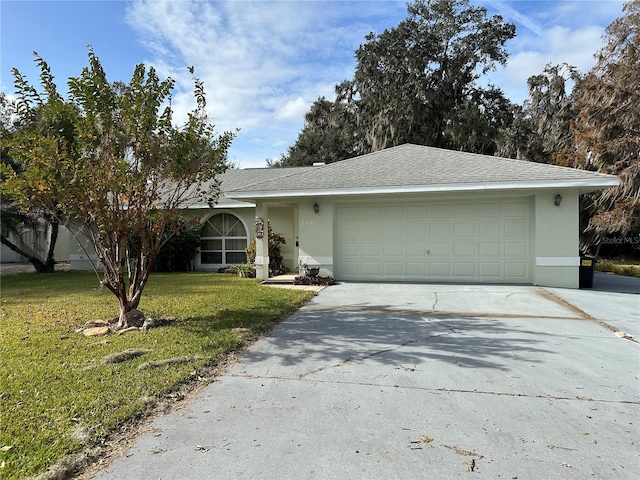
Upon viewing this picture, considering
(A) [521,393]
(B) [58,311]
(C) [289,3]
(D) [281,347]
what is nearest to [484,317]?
(A) [521,393]

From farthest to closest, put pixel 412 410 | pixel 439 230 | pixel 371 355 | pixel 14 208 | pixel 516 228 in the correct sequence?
1. pixel 14 208
2. pixel 439 230
3. pixel 516 228
4. pixel 371 355
5. pixel 412 410

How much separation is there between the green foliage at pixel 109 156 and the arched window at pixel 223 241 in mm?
9076

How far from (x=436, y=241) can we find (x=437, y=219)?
2.07ft

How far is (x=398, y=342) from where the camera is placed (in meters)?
5.41

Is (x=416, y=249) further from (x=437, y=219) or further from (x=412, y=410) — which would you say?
(x=412, y=410)

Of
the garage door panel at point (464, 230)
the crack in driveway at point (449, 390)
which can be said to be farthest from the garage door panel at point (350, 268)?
the crack in driveway at point (449, 390)

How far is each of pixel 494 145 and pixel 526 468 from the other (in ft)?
75.9

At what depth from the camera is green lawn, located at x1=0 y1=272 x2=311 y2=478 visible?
2.95m

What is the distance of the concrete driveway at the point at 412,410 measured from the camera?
2605 mm

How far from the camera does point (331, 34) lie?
12.6 metres

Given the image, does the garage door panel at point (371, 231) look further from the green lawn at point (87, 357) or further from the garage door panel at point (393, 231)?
the green lawn at point (87, 357)

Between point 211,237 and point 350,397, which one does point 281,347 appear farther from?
point 211,237

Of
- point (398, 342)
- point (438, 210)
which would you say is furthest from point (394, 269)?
point (398, 342)

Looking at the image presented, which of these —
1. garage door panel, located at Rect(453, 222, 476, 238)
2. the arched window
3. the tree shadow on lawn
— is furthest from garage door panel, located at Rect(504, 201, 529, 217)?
the arched window
